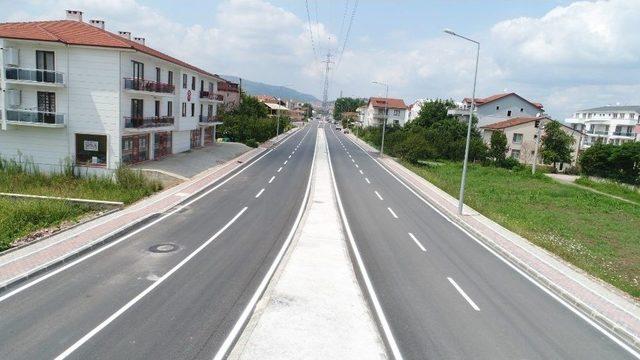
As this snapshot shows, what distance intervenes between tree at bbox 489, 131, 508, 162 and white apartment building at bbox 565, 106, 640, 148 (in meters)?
30.8

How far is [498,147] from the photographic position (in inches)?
2242

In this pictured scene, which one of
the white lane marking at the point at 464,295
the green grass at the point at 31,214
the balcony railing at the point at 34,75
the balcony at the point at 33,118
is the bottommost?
the green grass at the point at 31,214

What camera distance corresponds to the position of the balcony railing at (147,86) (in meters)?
29.9

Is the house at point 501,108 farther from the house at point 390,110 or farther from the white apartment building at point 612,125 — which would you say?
the house at point 390,110

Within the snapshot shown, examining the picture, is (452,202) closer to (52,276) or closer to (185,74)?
(52,276)

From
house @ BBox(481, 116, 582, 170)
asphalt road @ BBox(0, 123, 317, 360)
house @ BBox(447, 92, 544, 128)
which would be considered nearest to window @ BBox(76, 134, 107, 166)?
asphalt road @ BBox(0, 123, 317, 360)

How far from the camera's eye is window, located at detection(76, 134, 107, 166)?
97.8 feet

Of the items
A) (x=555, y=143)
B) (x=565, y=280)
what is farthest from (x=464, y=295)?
(x=555, y=143)

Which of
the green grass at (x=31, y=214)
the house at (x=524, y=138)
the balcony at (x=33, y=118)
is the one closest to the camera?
the green grass at (x=31, y=214)

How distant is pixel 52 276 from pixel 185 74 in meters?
32.6

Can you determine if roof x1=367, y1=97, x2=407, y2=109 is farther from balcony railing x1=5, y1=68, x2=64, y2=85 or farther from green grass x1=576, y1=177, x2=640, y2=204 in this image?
balcony railing x1=5, y1=68, x2=64, y2=85

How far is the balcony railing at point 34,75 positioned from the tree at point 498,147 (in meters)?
48.2

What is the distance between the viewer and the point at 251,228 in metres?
19.2

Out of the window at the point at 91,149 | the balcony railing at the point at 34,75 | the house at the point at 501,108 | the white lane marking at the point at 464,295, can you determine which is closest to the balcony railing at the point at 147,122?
the window at the point at 91,149
